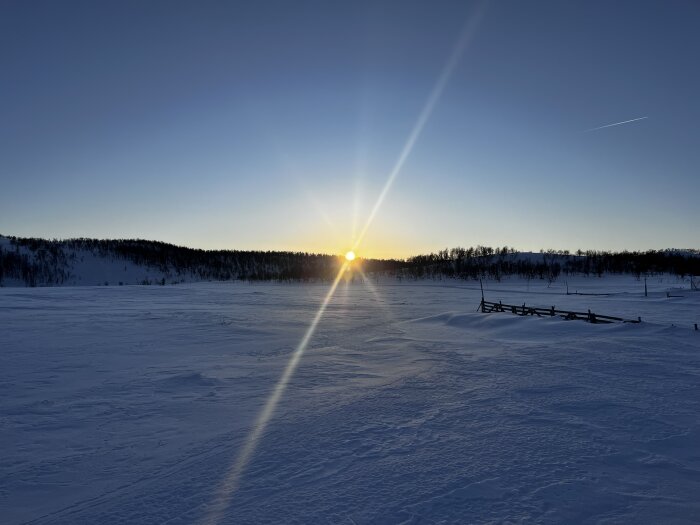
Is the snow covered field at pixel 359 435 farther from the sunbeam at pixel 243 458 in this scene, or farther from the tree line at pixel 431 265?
the tree line at pixel 431 265

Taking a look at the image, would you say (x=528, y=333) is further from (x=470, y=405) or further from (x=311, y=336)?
(x=470, y=405)

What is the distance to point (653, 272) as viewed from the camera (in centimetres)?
12256

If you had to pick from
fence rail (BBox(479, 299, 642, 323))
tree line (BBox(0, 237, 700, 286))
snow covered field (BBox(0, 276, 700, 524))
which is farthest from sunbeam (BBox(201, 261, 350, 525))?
tree line (BBox(0, 237, 700, 286))

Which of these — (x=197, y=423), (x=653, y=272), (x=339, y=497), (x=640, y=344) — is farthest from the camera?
(x=653, y=272)

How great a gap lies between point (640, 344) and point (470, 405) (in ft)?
41.9

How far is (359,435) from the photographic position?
25.5ft

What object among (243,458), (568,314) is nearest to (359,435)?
(243,458)

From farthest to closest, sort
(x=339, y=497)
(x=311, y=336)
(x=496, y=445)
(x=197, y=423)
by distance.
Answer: (x=311, y=336) → (x=197, y=423) → (x=496, y=445) → (x=339, y=497)

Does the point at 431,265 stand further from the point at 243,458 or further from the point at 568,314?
the point at 243,458

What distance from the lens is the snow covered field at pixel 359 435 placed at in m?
5.32

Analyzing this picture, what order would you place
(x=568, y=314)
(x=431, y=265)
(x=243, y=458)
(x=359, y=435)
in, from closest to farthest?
1. (x=243, y=458)
2. (x=359, y=435)
3. (x=568, y=314)
4. (x=431, y=265)

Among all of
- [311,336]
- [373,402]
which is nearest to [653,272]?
[311,336]

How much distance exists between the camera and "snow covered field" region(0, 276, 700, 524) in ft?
17.5

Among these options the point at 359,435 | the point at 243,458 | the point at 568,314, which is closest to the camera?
the point at 243,458
